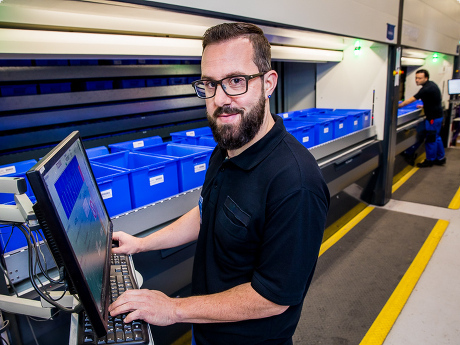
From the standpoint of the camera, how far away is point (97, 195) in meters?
1.31

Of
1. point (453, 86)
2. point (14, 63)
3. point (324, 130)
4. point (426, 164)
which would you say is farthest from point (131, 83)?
point (453, 86)

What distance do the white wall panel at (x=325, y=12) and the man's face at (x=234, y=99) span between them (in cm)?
66

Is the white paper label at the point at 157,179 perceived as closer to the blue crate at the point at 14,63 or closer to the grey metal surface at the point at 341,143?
the blue crate at the point at 14,63

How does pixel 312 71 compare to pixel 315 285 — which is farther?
pixel 312 71

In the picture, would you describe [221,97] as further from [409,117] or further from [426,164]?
[426,164]

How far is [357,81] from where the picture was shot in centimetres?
438

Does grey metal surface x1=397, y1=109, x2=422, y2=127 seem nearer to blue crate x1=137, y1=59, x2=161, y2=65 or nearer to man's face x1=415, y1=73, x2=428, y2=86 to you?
man's face x1=415, y1=73, x2=428, y2=86

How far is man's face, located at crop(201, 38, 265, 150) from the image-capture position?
1121 millimetres

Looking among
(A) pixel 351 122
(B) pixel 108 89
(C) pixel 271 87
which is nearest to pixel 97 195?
(C) pixel 271 87

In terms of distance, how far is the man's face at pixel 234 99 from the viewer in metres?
1.12

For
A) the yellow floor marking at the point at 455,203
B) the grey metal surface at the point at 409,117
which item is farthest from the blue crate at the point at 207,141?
the grey metal surface at the point at 409,117

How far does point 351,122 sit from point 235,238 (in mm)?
3289

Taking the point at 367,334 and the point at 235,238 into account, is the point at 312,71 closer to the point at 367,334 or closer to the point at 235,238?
the point at 367,334

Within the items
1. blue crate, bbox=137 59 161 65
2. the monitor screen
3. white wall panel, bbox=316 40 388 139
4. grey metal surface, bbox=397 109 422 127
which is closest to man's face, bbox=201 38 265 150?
blue crate, bbox=137 59 161 65
